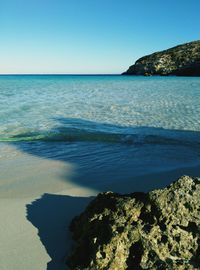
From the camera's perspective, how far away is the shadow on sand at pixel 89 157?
13.1ft

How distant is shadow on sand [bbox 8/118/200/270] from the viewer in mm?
3986

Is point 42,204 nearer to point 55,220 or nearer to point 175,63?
point 55,220

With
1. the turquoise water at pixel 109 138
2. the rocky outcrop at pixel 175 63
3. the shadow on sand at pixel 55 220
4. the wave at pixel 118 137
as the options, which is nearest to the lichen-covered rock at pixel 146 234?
the shadow on sand at pixel 55 220

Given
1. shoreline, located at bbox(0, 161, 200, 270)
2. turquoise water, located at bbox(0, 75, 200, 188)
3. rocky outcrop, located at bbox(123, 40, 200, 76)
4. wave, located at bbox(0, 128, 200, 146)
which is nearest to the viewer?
shoreline, located at bbox(0, 161, 200, 270)

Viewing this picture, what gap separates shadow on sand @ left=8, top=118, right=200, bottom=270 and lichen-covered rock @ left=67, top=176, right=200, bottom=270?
41 centimetres

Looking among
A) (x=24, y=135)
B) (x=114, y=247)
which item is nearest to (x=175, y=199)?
(x=114, y=247)

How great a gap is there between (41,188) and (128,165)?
2.12 metres

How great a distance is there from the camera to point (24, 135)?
1072 centimetres

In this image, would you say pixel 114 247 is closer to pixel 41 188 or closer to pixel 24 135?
pixel 41 188

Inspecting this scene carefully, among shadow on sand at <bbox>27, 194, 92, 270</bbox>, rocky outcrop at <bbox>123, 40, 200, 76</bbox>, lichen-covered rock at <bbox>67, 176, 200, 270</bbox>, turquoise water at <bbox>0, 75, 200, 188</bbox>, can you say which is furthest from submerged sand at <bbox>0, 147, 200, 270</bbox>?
rocky outcrop at <bbox>123, 40, 200, 76</bbox>

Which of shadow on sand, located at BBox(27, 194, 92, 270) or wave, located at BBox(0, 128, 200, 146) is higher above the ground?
shadow on sand, located at BBox(27, 194, 92, 270)

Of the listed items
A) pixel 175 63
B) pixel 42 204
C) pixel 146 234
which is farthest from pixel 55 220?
pixel 175 63

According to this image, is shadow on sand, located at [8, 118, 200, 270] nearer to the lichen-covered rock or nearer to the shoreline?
the shoreline

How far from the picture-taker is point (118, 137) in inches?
397
